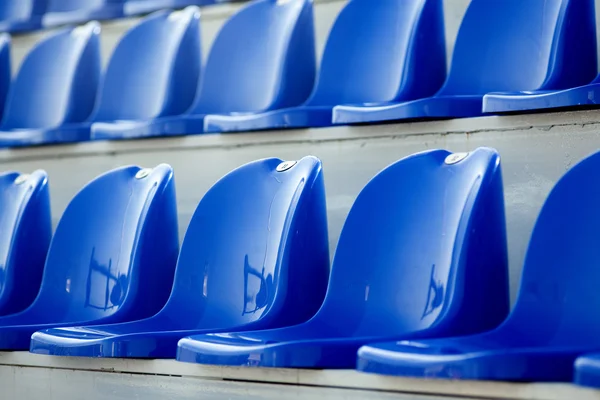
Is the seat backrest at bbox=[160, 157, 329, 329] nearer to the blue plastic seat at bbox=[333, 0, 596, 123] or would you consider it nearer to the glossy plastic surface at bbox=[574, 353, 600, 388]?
the blue plastic seat at bbox=[333, 0, 596, 123]

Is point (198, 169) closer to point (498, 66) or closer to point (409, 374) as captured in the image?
point (498, 66)

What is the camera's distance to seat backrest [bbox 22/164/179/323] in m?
1.35

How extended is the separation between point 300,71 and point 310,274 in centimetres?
64

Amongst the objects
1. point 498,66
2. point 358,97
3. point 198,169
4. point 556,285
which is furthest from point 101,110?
point 556,285

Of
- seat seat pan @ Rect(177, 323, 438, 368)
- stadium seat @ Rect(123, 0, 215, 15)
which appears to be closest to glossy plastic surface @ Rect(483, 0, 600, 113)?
seat seat pan @ Rect(177, 323, 438, 368)

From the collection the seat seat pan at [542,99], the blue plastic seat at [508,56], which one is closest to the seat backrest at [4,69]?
the blue plastic seat at [508,56]

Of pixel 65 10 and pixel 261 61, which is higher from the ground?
pixel 65 10

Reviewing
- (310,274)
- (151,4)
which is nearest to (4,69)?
(151,4)

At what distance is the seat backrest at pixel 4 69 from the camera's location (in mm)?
2307

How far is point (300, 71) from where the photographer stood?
69.1 inches

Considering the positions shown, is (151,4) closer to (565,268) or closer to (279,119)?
(279,119)

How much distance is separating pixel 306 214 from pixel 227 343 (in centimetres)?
21

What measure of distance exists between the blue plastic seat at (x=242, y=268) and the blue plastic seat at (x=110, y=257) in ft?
0.20

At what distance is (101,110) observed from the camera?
203 cm
